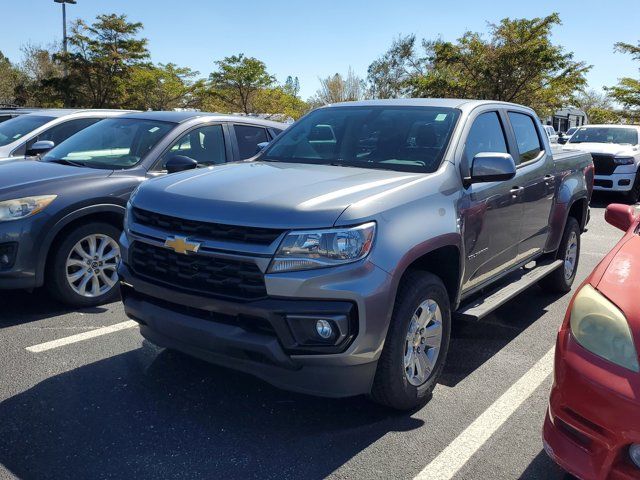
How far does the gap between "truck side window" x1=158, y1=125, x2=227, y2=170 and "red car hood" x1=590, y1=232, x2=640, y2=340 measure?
405 centimetres

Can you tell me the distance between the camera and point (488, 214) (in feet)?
13.1

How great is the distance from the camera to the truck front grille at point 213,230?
9.41 feet

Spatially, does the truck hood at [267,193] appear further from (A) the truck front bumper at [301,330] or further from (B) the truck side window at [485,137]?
(B) the truck side window at [485,137]

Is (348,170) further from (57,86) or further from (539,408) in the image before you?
(57,86)

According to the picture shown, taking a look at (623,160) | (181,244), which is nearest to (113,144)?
(181,244)

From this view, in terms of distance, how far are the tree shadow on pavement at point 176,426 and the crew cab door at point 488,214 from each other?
1.22m

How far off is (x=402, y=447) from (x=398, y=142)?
201 centimetres

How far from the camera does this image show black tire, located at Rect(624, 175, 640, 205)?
13625 millimetres

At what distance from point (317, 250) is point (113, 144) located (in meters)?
3.69

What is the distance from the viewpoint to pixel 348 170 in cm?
376

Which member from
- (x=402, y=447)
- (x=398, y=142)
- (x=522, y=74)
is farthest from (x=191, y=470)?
(x=522, y=74)

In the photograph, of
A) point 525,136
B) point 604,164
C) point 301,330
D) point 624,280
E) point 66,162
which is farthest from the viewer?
point 604,164

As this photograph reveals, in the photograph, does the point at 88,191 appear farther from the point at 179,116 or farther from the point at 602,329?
the point at 602,329

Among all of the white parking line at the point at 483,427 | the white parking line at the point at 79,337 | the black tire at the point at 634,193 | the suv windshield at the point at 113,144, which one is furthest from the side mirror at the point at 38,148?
the black tire at the point at 634,193
